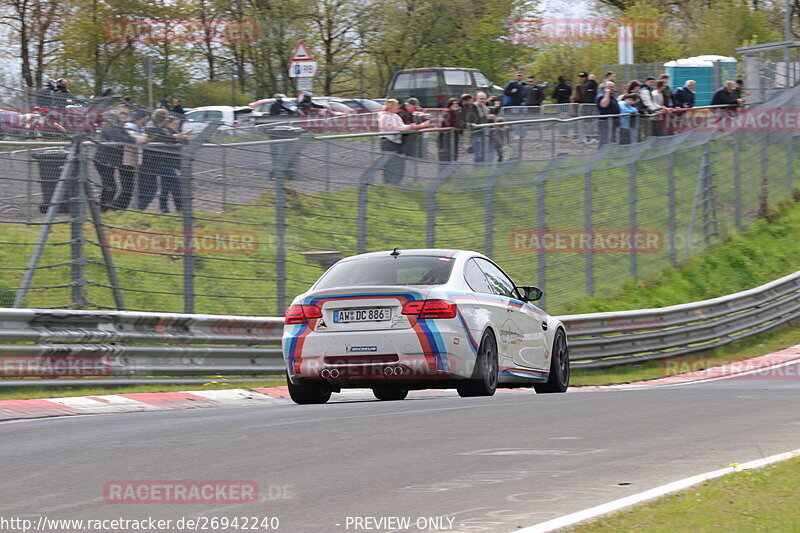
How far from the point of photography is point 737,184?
29.3 metres

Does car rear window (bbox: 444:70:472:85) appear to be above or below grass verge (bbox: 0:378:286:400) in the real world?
above

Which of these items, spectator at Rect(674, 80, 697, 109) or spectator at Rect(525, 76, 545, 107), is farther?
spectator at Rect(674, 80, 697, 109)

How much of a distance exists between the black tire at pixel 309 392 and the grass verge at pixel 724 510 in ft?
17.4

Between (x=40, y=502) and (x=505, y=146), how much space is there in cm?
1783

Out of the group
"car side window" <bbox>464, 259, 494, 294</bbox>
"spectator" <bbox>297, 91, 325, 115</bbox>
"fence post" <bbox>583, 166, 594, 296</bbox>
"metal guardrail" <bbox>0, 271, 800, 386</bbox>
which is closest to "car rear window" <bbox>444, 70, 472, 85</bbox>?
"spectator" <bbox>297, 91, 325, 115</bbox>

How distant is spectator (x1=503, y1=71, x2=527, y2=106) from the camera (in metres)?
30.5

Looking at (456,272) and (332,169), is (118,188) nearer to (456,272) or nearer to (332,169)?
(332,169)

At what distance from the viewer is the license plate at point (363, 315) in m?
11.1

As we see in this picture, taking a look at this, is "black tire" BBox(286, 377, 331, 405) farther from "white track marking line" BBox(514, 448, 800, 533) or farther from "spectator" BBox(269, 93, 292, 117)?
"spectator" BBox(269, 93, 292, 117)

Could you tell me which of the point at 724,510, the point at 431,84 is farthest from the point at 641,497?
the point at 431,84

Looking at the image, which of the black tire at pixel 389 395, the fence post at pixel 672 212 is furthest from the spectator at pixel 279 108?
the black tire at pixel 389 395

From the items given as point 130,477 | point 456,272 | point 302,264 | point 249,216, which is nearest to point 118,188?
point 249,216

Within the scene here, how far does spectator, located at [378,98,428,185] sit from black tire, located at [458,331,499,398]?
5.18 metres

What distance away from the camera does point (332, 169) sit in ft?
52.6
